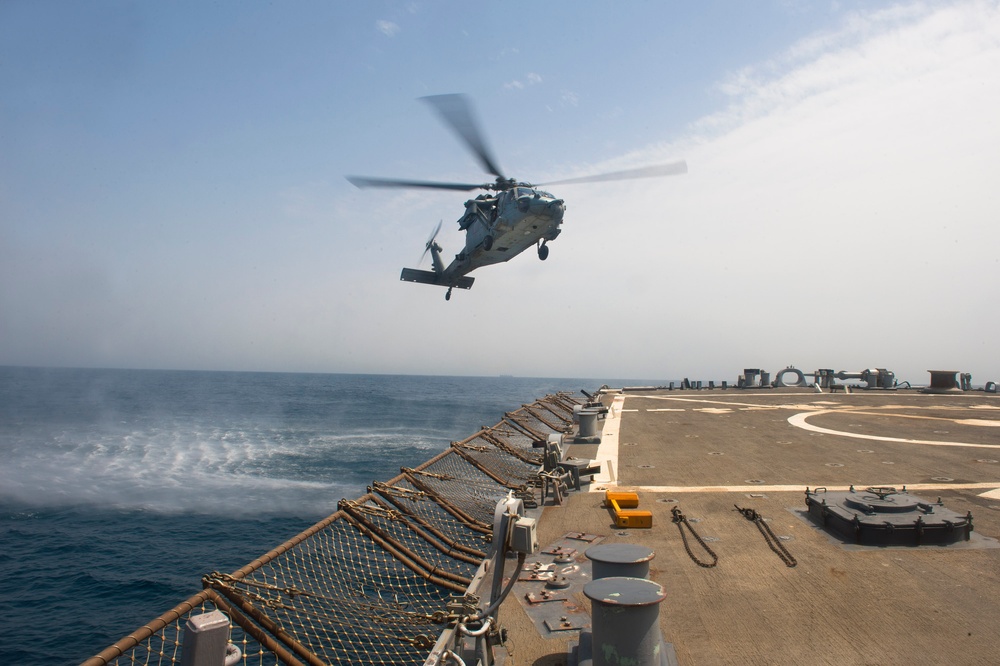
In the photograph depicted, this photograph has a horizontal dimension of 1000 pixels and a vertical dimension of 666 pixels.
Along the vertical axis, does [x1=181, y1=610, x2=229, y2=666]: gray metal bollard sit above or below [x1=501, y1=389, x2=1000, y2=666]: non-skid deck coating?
above

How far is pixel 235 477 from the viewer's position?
30.2 meters

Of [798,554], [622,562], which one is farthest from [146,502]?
[622,562]

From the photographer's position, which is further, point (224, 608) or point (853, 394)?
point (853, 394)

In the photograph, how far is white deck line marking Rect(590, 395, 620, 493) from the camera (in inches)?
456

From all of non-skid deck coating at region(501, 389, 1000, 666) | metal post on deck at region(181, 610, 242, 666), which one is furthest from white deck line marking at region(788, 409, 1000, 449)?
metal post on deck at region(181, 610, 242, 666)

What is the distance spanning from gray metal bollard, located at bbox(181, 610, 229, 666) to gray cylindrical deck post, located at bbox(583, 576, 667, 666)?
2496 mm

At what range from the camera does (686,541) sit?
26.1ft

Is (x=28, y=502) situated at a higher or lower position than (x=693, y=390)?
lower

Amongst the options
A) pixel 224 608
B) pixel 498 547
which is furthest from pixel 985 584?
pixel 224 608

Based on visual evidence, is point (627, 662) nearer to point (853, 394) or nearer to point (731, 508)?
point (731, 508)

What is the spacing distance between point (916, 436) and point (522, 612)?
647 inches

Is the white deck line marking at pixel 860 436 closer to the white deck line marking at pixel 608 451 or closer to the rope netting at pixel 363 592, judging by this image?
the white deck line marking at pixel 608 451

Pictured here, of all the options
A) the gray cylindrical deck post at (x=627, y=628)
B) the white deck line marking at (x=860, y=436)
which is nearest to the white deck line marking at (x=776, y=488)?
the white deck line marking at (x=860, y=436)

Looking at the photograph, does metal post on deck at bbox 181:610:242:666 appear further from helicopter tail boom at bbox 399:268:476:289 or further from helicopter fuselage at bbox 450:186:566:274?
helicopter tail boom at bbox 399:268:476:289
